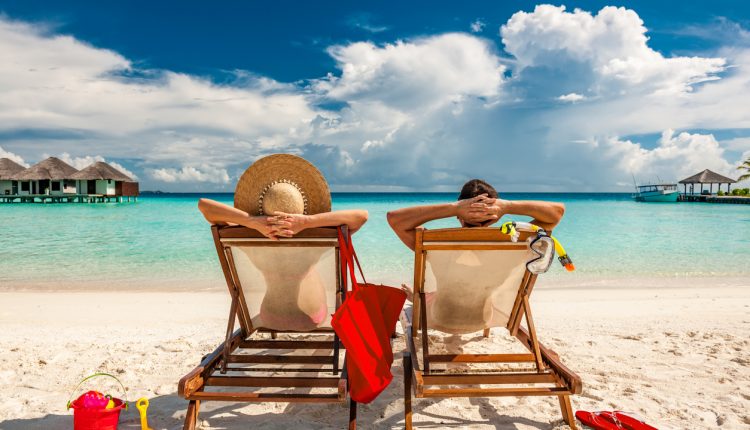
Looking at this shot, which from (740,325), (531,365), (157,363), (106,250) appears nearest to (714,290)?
(740,325)

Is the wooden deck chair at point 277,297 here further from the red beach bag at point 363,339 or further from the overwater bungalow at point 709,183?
the overwater bungalow at point 709,183

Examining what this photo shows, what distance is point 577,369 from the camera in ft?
11.3

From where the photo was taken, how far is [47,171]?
40562mm

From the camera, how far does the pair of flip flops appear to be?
2.49m

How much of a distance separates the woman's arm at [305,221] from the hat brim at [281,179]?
26 centimetres

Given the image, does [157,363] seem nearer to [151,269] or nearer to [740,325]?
[740,325]

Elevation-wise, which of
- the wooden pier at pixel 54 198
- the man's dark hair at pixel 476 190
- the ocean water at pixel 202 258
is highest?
the man's dark hair at pixel 476 190

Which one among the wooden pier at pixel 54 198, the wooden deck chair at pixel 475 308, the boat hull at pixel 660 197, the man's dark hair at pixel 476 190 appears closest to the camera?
the wooden deck chair at pixel 475 308

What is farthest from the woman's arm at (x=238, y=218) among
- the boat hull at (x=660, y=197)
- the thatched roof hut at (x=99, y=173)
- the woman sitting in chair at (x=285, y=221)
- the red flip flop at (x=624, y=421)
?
the boat hull at (x=660, y=197)

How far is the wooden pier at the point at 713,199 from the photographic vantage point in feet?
146

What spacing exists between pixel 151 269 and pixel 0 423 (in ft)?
23.4

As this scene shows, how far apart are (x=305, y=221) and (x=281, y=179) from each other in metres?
0.40

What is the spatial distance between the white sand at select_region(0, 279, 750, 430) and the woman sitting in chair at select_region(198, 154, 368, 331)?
0.56 metres

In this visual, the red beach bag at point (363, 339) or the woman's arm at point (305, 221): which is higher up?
the woman's arm at point (305, 221)
